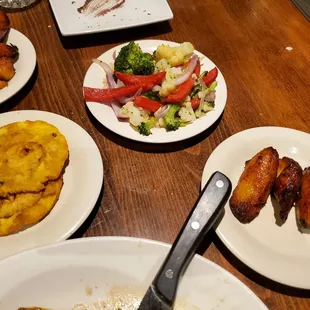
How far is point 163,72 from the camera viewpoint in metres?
1.80

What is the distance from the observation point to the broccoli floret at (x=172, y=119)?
66.8 inches

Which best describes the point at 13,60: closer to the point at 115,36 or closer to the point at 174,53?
the point at 115,36

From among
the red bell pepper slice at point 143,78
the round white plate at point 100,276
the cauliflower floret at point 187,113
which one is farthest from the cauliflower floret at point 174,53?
the round white plate at point 100,276

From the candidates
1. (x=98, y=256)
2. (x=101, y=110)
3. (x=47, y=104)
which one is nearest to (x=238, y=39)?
(x=101, y=110)

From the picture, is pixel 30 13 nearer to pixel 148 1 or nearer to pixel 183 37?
pixel 148 1

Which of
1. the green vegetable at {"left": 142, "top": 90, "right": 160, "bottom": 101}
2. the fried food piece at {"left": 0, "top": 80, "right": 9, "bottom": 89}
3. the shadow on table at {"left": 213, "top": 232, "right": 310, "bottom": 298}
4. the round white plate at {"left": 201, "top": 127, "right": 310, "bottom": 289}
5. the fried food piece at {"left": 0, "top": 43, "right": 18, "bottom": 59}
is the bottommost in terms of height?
the shadow on table at {"left": 213, "top": 232, "right": 310, "bottom": 298}

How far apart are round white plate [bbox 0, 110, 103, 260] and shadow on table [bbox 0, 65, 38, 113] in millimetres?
215

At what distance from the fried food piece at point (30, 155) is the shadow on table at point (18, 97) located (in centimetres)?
35

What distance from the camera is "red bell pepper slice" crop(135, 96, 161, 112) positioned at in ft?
5.70

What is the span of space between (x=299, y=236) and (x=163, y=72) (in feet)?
3.00

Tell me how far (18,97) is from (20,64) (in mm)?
166

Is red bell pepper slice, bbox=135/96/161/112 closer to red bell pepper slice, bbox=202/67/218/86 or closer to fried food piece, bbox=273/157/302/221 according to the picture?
red bell pepper slice, bbox=202/67/218/86

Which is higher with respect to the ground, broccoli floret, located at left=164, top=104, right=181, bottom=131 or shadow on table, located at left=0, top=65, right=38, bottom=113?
shadow on table, located at left=0, top=65, right=38, bottom=113

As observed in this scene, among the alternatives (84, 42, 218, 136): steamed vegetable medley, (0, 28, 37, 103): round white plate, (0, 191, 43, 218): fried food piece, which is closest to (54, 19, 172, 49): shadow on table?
(0, 28, 37, 103): round white plate
